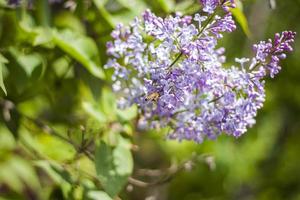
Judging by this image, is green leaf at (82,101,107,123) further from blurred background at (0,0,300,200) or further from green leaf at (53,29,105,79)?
green leaf at (53,29,105,79)

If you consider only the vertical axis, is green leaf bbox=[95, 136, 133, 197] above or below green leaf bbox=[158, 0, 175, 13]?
below

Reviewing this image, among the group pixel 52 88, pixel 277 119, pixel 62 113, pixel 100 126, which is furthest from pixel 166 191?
pixel 100 126

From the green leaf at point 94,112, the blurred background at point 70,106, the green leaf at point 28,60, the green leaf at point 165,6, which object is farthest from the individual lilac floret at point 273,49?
the green leaf at point 28,60

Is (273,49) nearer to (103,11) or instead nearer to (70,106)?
(103,11)

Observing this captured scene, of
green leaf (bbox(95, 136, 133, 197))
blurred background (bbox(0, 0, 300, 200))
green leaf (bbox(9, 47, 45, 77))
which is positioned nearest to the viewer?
green leaf (bbox(95, 136, 133, 197))

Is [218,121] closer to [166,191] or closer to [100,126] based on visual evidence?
[100,126]

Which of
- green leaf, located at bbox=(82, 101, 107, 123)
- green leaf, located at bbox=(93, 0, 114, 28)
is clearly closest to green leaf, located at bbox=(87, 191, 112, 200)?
green leaf, located at bbox=(82, 101, 107, 123)
